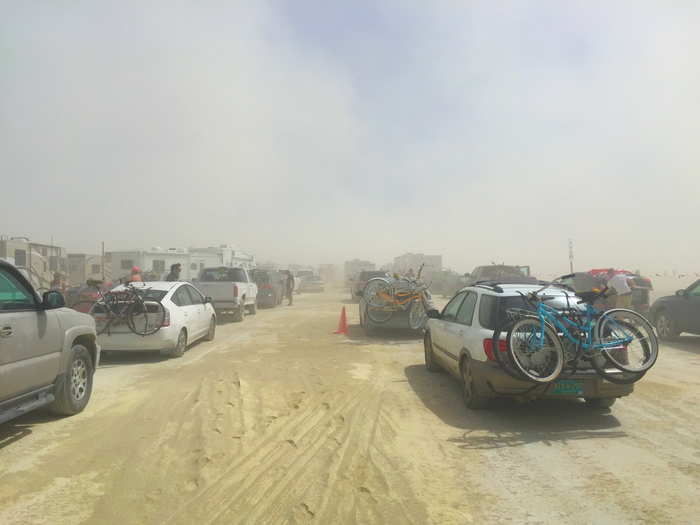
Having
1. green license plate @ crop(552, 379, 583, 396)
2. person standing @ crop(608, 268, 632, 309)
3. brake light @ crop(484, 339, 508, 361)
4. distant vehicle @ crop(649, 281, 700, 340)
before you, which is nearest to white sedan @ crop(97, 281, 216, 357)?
→ brake light @ crop(484, 339, 508, 361)

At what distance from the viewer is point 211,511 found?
12.4 ft

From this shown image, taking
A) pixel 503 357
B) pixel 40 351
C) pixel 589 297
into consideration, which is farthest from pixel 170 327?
pixel 589 297

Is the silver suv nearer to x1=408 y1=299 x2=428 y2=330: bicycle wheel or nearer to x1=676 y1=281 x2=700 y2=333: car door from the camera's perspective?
x1=408 y1=299 x2=428 y2=330: bicycle wheel

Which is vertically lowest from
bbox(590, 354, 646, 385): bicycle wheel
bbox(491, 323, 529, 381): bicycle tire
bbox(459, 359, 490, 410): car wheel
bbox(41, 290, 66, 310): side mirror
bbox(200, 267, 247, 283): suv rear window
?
bbox(459, 359, 490, 410): car wheel

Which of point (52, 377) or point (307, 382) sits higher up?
point (52, 377)

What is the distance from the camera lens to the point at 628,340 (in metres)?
6.32

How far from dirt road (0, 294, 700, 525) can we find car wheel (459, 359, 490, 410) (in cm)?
15

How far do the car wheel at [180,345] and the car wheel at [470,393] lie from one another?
6043mm

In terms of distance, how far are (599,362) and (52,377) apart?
612cm

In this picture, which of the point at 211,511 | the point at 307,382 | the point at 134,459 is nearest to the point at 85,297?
the point at 307,382

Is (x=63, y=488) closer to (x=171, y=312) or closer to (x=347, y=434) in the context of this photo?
(x=347, y=434)

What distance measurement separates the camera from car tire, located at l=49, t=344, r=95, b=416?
603 cm

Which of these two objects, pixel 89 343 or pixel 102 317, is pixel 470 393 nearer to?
pixel 89 343

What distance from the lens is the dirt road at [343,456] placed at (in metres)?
3.84
